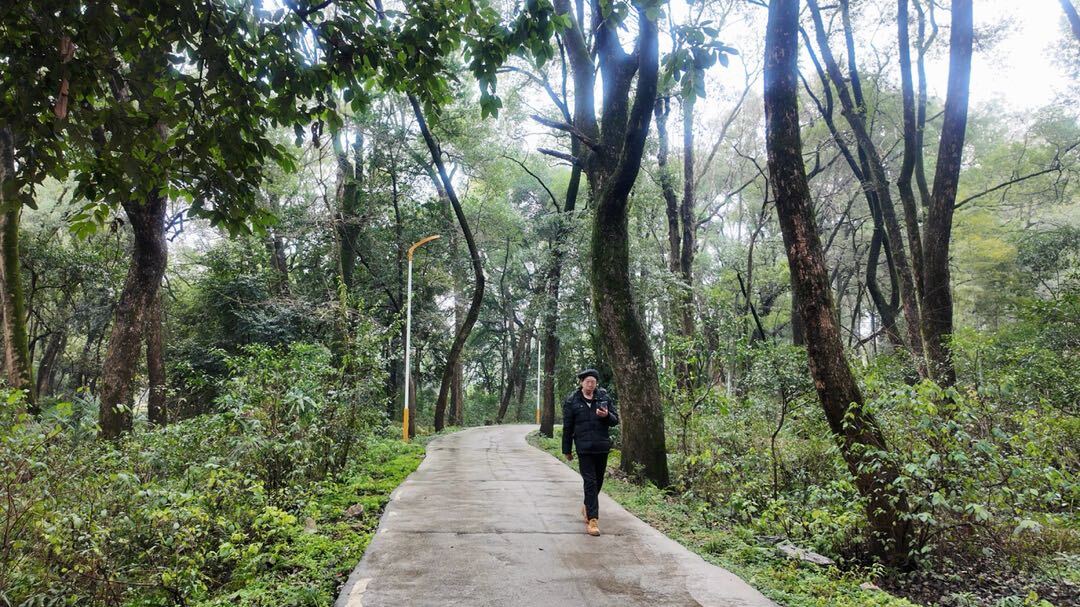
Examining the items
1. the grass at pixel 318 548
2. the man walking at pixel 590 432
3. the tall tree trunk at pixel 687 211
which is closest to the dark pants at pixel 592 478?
the man walking at pixel 590 432

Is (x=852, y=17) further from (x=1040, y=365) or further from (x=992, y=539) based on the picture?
(x=992, y=539)

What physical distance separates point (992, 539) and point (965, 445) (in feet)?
3.20

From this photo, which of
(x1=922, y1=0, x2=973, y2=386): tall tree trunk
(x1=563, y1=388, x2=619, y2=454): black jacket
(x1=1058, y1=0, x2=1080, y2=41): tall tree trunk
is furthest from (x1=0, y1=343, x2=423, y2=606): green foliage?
(x1=1058, y1=0, x2=1080, y2=41): tall tree trunk

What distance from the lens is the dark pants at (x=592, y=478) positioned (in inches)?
236

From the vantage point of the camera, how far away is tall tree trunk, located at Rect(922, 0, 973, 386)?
10695 millimetres

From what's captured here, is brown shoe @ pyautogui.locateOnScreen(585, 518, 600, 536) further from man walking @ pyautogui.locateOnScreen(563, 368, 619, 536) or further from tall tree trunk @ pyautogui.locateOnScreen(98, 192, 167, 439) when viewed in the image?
tall tree trunk @ pyautogui.locateOnScreen(98, 192, 167, 439)

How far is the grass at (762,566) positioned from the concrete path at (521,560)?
20 centimetres

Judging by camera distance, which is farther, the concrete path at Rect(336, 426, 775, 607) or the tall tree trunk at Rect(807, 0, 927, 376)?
the tall tree trunk at Rect(807, 0, 927, 376)

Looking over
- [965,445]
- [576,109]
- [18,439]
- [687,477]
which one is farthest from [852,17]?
[18,439]

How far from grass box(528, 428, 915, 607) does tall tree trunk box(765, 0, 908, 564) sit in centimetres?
66

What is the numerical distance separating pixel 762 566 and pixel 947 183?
9024 mm

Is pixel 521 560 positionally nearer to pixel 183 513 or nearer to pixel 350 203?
pixel 183 513

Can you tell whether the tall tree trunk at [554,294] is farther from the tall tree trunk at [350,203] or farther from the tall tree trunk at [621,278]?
the tall tree trunk at [621,278]

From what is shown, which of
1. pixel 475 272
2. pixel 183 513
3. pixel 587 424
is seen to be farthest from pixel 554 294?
pixel 183 513
